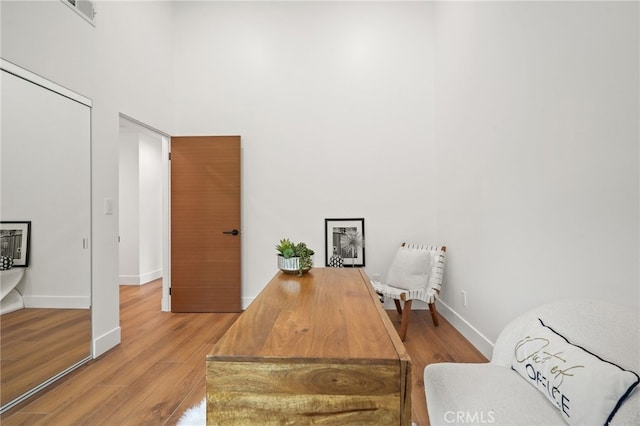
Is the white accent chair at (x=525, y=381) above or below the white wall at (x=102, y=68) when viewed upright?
below

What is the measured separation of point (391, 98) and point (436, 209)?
143 cm

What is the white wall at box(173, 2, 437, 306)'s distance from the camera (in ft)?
12.0

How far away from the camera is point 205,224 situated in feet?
11.8

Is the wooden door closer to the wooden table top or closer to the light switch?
the light switch

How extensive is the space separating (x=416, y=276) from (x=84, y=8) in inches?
146

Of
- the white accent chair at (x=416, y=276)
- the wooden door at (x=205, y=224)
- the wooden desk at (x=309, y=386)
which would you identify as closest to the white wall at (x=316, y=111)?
the wooden door at (x=205, y=224)

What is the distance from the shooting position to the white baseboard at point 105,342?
2449 mm

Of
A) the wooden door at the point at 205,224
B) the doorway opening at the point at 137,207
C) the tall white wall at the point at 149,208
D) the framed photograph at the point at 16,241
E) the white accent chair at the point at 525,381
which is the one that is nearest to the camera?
the white accent chair at the point at 525,381

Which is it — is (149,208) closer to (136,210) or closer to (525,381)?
(136,210)

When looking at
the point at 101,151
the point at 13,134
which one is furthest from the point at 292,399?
the point at 101,151

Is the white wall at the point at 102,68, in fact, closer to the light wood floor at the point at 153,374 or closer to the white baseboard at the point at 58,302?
the white baseboard at the point at 58,302

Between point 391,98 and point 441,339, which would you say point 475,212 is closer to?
point 441,339

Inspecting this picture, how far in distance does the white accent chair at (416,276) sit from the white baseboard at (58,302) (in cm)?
242

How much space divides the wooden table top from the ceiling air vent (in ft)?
8.60
